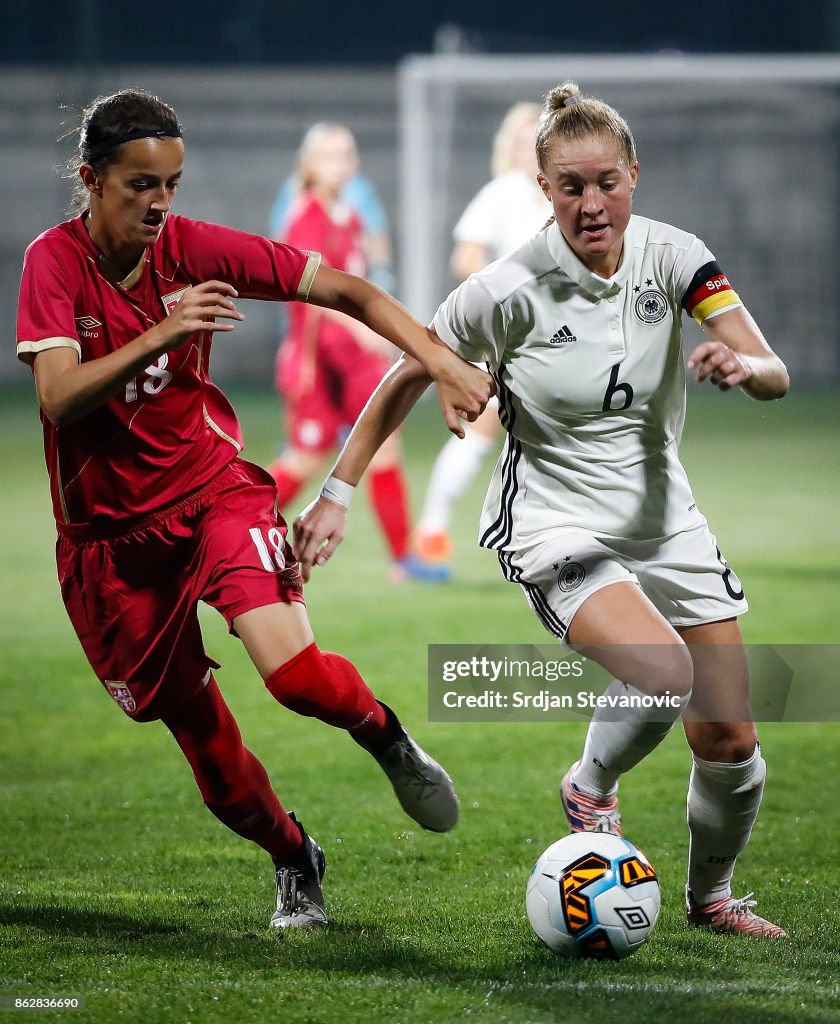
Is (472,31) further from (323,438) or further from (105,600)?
(105,600)

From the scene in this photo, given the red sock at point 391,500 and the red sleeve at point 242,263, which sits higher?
the red sleeve at point 242,263

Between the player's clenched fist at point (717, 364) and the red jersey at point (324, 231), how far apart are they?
18.8ft

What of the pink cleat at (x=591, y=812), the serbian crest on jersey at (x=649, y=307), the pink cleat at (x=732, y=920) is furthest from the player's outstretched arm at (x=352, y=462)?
the pink cleat at (x=732, y=920)

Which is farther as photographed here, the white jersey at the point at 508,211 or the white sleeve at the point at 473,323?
the white jersey at the point at 508,211

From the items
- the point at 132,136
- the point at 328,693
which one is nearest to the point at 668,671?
the point at 328,693

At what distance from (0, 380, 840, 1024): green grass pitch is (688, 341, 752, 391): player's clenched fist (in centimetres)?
128

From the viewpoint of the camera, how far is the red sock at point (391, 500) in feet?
28.4

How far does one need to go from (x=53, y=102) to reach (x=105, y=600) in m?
20.7

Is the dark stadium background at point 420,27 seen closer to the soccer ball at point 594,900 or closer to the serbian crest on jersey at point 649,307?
the serbian crest on jersey at point 649,307

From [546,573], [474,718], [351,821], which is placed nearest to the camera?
[546,573]

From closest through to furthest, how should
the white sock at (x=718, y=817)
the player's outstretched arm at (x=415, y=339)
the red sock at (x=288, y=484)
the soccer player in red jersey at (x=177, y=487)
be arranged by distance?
the soccer player in red jersey at (x=177, y=487) < the player's outstretched arm at (x=415, y=339) < the white sock at (x=718, y=817) < the red sock at (x=288, y=484)

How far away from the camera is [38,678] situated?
6828 millimetres

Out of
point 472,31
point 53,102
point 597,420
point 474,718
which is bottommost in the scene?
point 474,718

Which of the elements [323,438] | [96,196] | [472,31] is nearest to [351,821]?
[96,196]
